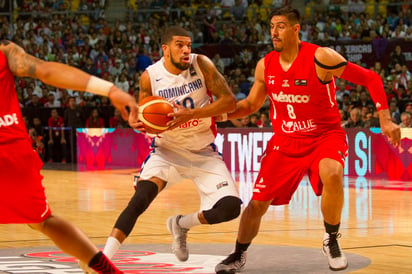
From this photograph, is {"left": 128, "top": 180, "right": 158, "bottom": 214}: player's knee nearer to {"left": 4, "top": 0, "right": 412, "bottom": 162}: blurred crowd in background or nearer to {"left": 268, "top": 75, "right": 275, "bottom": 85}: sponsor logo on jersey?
{"left": 268, "top": 75, "right": 275, "bottom": 85}: sponsor logo on jersey

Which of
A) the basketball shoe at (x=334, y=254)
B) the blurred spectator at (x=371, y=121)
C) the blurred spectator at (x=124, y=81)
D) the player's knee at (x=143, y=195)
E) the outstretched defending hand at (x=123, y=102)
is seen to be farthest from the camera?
the blurred spectator at (x=124, y=81)

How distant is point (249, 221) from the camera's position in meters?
6.81

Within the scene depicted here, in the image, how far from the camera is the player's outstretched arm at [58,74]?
4.51 m

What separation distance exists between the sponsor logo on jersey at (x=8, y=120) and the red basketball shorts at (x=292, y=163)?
251cm

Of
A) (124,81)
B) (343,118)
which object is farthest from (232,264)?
(124,81)

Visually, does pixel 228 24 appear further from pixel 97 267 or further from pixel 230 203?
pixel 97 267

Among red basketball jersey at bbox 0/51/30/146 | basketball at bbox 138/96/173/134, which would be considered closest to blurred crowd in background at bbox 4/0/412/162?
basketball at bbox 138/96/173/134

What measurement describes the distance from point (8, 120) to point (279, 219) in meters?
5.92

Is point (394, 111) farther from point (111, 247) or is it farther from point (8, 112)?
point (8, 112)

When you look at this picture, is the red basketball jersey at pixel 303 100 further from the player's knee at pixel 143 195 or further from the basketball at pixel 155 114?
the player's knee at pixel 143 195

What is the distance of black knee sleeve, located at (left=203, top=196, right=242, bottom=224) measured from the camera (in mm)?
6648

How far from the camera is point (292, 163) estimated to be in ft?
22.2

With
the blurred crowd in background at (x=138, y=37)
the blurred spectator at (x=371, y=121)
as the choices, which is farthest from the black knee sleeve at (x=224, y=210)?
the blurred crowd in background at (x=138, y=37)

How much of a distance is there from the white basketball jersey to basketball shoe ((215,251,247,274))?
0.95 m
